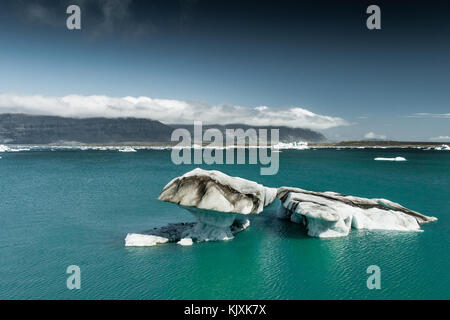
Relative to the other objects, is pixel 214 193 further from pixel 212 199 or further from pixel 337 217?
pixel 337 217

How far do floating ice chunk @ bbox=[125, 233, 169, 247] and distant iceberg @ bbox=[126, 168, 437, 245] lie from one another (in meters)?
0.07

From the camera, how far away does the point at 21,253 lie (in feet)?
69.3

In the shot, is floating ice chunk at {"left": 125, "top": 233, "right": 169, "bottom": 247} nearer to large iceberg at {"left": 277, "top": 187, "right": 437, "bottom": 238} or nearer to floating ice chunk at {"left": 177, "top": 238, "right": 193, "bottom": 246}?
floating ice chunk at {"left": 177, "top": 238, "right": 193, "bottom": 246}

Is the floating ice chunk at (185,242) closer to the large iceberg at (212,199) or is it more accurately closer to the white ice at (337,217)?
the large iceberg at (212,199)

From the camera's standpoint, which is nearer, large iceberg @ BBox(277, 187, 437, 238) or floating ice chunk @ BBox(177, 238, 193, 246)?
floating ice chunk @ BBox(177, 238, 193, 246)

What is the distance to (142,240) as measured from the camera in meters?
22.0

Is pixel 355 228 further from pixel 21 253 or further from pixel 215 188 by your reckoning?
pixel 21 253

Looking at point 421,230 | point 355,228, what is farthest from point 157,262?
point 421,230

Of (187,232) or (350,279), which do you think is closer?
(350,279)

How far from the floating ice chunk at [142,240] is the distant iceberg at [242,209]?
0.24 feet

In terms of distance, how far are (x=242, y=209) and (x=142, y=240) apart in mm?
7920

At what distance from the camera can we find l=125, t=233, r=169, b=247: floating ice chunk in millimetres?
21703

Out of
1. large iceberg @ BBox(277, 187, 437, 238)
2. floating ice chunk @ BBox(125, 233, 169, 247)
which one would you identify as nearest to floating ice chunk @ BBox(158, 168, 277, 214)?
floating ice chunk @ BBox(125, 233, 169, 247)

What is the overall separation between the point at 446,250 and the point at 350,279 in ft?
31.8
